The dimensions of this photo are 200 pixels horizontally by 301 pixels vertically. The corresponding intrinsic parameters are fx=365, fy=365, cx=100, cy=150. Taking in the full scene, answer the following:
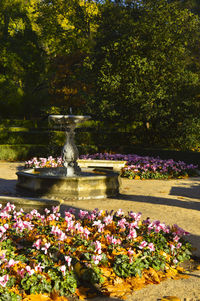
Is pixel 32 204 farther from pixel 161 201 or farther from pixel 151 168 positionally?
pixel 151 168

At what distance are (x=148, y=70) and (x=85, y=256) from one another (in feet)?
44.5

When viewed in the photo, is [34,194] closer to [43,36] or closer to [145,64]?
[145,64]

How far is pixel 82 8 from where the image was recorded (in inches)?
1121

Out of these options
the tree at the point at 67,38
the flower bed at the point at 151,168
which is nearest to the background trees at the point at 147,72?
the flower bed at the point at 151,168

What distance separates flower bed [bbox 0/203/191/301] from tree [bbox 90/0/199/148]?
1158 centimetres

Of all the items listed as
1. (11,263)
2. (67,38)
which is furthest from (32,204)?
(67,38)

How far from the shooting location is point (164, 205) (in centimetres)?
781

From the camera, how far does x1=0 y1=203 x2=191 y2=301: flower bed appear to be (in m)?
3.68

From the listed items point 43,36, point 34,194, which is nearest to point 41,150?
point 34,194

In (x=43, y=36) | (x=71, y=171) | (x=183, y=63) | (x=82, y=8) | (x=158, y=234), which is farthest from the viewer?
(x=43, y=36)

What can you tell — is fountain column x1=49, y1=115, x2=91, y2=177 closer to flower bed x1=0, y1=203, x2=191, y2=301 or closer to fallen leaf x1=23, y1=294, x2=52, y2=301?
flower bed x1=0, y1=203, x2=191, y2=301

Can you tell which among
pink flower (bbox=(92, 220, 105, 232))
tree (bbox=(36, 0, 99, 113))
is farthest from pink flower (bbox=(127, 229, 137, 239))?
tree (bbox=(36, 0, 99, 113))

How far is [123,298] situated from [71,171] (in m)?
6.30

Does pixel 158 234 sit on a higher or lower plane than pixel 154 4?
lower
